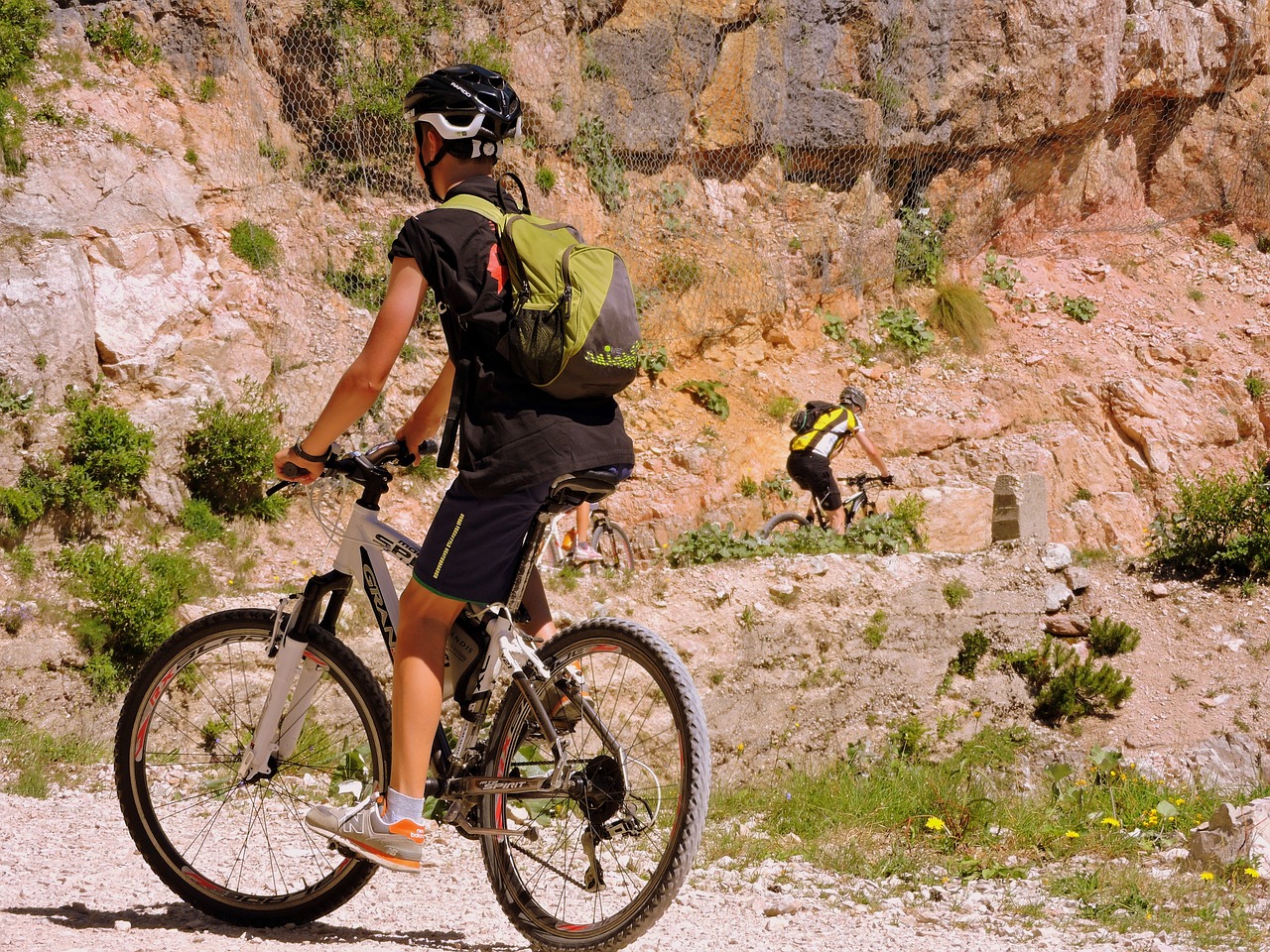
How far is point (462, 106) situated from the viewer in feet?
10.3

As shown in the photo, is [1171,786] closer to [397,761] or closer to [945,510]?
[397,761]

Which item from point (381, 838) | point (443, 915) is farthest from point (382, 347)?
point (443, 915)

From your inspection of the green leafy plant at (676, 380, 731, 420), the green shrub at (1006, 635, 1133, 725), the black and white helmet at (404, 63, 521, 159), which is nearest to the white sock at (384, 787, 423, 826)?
the black and white helmet at (404, 63, 521, 159)

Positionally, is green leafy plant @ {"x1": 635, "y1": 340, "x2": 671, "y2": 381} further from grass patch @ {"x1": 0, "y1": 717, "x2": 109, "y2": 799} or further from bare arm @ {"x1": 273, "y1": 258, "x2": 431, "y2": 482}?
bare arm @ {"x1": 273, "y1": 258, "x2": 431, "y2": 482}

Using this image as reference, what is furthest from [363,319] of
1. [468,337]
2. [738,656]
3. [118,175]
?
[468,337]

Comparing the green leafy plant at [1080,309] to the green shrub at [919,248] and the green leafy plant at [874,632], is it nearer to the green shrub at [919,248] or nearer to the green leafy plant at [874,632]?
the green shrub at [919,248]

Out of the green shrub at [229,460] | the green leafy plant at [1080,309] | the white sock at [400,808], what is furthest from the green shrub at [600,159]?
the white sock at [400,808]

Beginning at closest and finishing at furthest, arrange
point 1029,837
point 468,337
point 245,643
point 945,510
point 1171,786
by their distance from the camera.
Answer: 1. point 468,337
2. point 245,643
3. point 1029,837
4. point 1171,786
5. point 945,510

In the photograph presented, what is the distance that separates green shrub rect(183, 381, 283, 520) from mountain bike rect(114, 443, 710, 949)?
6604 millimetres

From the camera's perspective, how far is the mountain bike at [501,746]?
3.07m

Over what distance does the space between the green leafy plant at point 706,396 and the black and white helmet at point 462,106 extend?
464 inches

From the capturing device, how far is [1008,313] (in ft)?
60.0

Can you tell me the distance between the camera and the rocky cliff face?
10.8m

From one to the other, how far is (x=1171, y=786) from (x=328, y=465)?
5.88 metres
